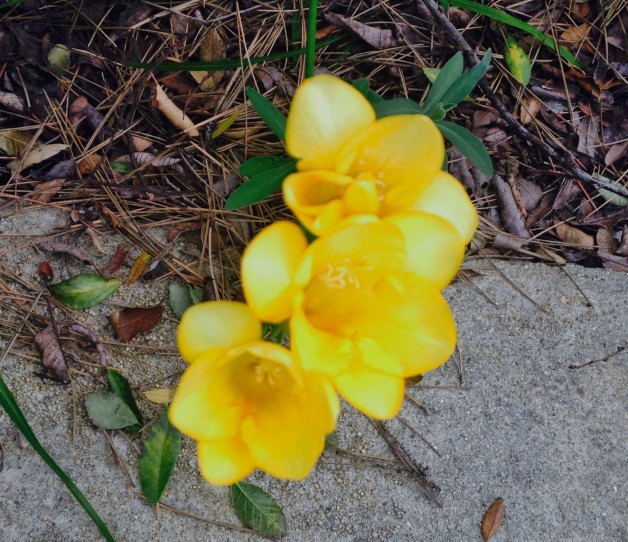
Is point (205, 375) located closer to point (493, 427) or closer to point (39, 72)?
point (493, 427)

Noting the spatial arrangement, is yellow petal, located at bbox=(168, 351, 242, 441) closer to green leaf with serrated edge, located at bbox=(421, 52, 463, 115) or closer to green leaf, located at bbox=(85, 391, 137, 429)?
green leaf, located at bbox=(85, 391, 137, 429)

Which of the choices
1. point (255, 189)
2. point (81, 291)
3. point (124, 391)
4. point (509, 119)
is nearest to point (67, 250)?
point (81, 291)

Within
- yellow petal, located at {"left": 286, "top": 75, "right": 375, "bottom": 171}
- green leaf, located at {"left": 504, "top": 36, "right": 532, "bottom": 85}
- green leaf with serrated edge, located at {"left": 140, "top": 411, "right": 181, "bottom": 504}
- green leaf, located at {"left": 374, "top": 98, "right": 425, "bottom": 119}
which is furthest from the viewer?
green leaf, located at {"left": 504, "top": 36, "right": 532, "bottom": 85}

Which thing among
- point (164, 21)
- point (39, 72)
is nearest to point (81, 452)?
point (39, 72)

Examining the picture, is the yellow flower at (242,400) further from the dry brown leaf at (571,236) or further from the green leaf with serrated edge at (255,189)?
the dry brown leaf at (571,236)

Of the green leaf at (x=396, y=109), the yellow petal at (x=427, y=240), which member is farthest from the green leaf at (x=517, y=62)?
the yellow petal at (x=427, y=240)

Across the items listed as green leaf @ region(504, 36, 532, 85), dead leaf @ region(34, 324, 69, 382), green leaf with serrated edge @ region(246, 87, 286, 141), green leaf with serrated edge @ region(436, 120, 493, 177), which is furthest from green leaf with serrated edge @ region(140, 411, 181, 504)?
green leaf @ region(504, 36, 532, 85)
